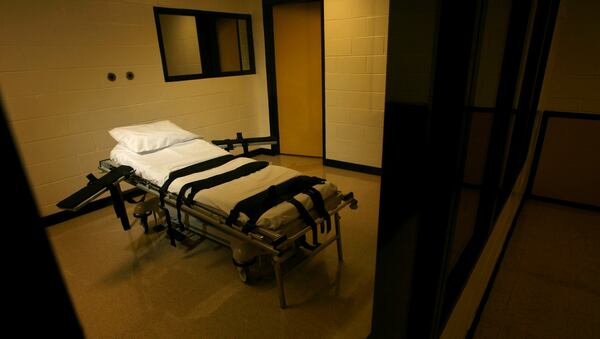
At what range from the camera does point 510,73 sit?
1.52 metres

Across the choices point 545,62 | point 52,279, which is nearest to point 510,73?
point 545,62

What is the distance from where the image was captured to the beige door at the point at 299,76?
4.48m

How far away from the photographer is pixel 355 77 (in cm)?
402

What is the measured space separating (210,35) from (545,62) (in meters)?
3.70

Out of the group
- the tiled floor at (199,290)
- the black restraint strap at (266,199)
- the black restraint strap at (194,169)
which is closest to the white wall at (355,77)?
the tiled floor at (199,290)

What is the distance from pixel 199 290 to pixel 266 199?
0.86 metres

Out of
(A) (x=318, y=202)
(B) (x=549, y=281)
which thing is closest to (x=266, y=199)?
(A) (x=318, y=202)

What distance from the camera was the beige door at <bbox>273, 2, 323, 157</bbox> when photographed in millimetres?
4477

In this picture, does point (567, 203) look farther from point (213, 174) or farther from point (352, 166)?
point (213, 174)

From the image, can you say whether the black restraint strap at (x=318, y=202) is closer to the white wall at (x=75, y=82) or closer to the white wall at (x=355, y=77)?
the white wall at (x=355, y=77)

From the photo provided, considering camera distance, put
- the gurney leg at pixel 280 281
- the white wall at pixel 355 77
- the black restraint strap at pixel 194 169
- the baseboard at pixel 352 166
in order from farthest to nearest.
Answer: the baseboard at pixel 352 166
the white wall at pixel 355 77
the black restraint strap at pixel 194 169
the gurney leg at pixel 280 281

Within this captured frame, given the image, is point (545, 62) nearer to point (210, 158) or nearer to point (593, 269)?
point (593, 269)

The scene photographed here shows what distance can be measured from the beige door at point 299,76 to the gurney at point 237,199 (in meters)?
2.01

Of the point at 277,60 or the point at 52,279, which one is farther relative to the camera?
the point at 277,60
